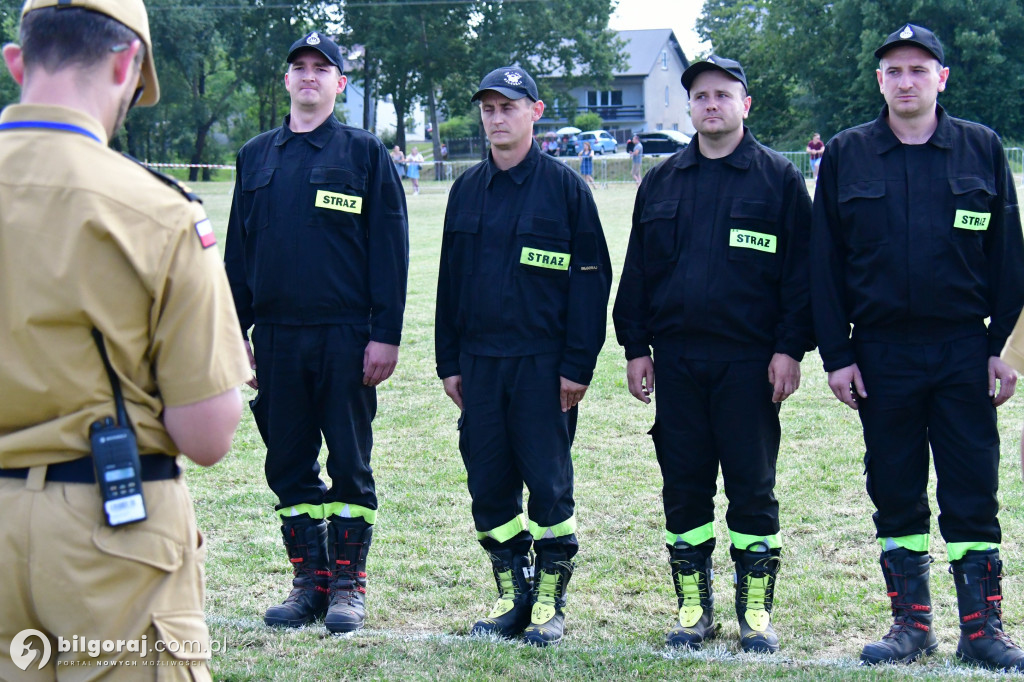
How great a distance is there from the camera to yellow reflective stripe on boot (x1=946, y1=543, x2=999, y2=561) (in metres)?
4.11

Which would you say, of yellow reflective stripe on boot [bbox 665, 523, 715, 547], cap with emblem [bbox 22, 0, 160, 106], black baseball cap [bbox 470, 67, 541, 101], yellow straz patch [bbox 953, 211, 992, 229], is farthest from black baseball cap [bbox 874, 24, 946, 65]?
cap with emblem [bbox 22, 0, 160, 106]

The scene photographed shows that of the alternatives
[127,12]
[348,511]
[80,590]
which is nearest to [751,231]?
[348,511]

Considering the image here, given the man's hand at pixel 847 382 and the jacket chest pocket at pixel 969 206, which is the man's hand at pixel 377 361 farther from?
the jacket chest pocket at pixel 969 206

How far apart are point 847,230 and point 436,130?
5708 centimetres

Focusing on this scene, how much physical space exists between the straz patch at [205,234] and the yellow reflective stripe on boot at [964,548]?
132 inches

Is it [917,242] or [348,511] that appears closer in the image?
[917,242]

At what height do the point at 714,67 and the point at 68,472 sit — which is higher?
the point at 714,67

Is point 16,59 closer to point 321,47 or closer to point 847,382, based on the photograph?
point 321,47

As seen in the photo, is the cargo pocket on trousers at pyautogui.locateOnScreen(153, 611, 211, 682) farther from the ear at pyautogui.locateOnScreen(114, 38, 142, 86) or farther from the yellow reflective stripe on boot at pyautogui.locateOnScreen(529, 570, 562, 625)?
the yellow reflective stripe on boot at pyautogui.locateOnScreen(529, 570, 562, 625)

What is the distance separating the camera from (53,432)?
6.96 ft

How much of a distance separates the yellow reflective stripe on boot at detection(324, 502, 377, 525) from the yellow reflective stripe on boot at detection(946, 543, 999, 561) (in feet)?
8.34

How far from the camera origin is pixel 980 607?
4.06 m

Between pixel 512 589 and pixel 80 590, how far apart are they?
2666 mm

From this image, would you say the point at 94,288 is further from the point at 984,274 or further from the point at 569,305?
the point at 984,274
